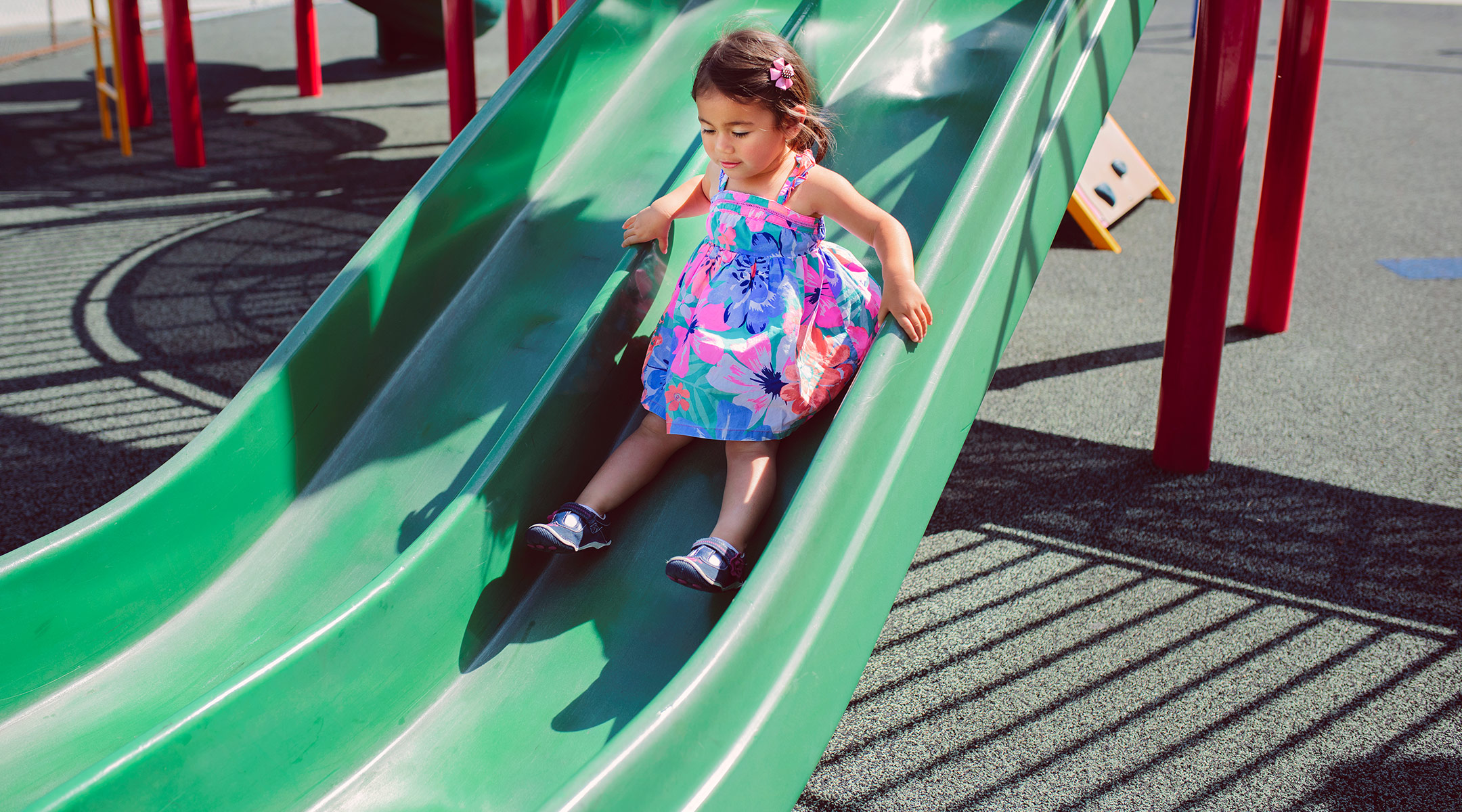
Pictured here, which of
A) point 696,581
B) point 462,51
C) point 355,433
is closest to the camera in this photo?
point 696,581

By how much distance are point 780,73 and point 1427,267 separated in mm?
4483

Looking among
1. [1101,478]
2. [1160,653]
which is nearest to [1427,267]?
[1101,478]

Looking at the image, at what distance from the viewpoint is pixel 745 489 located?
2143mm

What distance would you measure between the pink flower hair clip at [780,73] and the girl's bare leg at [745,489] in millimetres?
704

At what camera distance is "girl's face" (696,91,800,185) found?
2172 mm

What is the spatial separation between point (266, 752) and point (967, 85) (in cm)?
241

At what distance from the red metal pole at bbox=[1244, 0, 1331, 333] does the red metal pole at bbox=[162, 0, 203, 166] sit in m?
5.54

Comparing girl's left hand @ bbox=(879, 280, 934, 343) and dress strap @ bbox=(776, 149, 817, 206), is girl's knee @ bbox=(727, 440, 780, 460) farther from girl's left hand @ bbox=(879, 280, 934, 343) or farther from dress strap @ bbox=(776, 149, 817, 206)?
dress strap @ bbox=(776, 149, 817, 206)

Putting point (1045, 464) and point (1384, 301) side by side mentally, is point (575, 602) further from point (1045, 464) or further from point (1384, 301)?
point (1384, 301)

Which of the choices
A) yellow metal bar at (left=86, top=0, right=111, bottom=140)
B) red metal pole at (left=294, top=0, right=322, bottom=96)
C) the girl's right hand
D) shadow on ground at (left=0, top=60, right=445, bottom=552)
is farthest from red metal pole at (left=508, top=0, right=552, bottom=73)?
red metal pole at (left=294, top=0, right=322, bottom=96)

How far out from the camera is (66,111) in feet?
27.7

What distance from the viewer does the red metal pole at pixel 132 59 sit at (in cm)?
683

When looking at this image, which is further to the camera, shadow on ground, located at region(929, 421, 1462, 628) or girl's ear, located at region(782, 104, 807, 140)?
shadow on ground, located at region(929, 421, 1462, 628)

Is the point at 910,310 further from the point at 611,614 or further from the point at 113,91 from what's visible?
the point at 113,91
